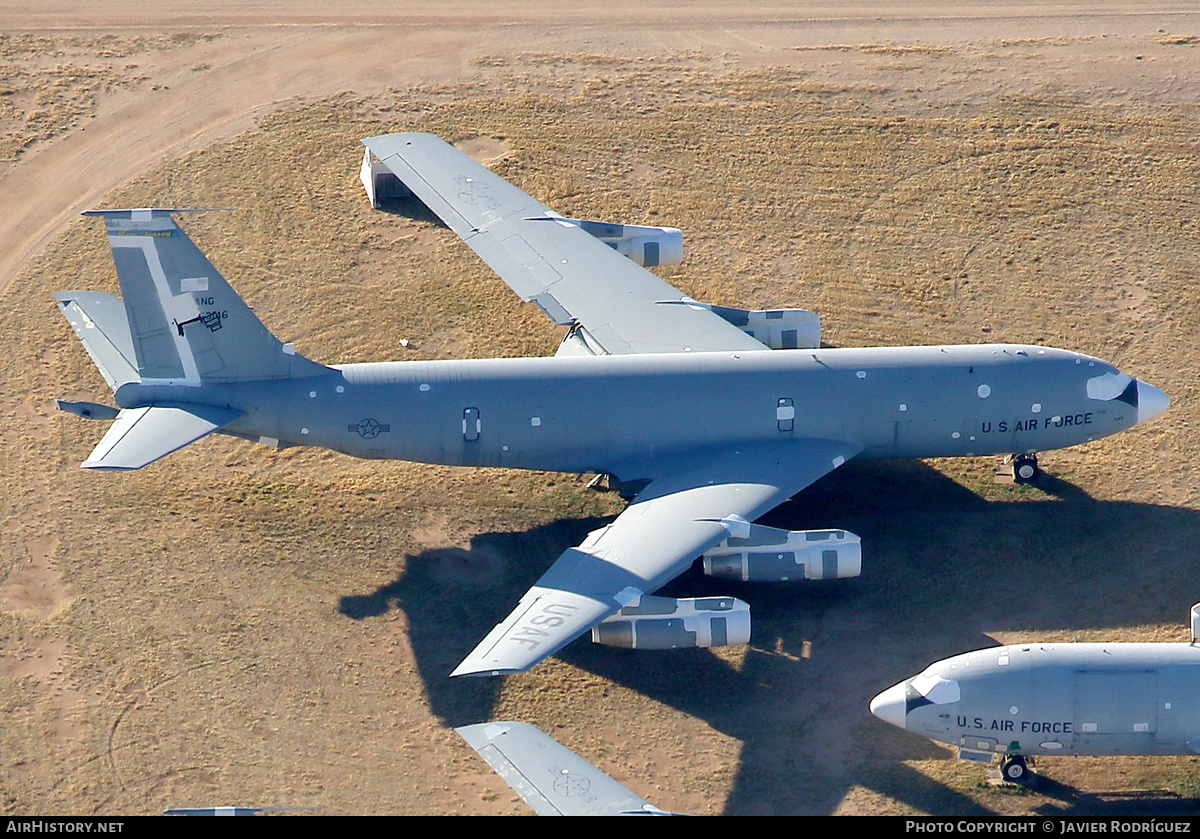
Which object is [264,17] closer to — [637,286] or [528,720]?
[637,286]

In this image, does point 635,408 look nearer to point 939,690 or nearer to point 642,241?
point 642,241

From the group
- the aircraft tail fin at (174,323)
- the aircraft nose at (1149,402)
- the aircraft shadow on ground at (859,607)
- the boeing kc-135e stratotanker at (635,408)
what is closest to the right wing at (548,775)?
the aircraft shadow on ground at (859,607)

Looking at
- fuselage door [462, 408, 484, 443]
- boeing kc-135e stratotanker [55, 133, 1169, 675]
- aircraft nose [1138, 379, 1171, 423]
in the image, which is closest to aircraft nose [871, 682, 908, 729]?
boeing kc-135e stratotanker [55, 133, 1169, 675]

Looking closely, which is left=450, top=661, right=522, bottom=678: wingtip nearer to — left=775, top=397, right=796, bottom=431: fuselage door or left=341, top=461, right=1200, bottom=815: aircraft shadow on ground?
left=341, top=461, right=1200, bottom=815: aircraft shadow on ground

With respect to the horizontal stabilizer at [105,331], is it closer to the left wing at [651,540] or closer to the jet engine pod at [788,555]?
the left wing at [651,540]

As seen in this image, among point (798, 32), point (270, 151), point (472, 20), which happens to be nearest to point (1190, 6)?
point (798, 32)
